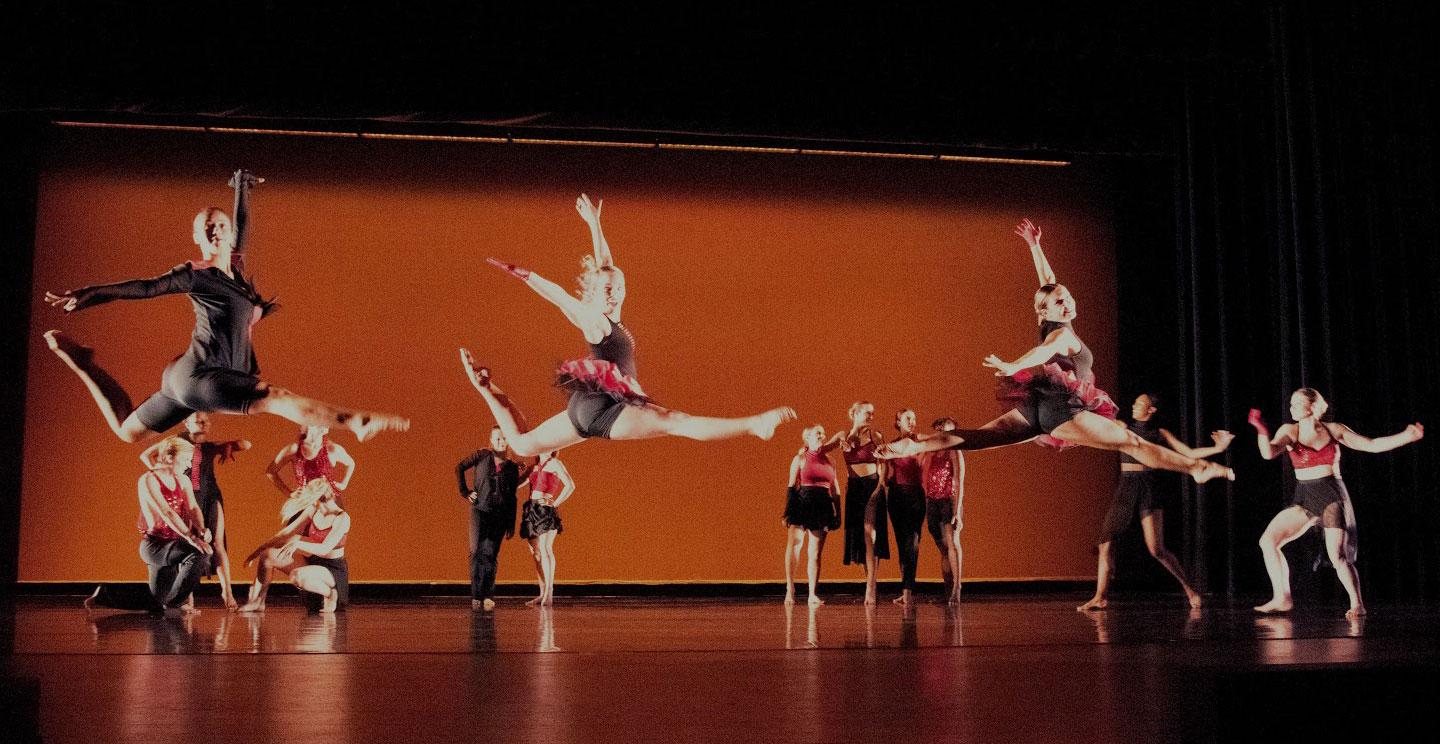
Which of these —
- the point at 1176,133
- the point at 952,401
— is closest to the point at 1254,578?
the point at 952,401

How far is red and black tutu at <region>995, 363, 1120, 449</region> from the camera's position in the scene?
6223 mm

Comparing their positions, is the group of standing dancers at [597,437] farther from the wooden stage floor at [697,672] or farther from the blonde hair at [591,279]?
the wooden stage floor at [697,672]

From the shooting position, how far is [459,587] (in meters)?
11.6

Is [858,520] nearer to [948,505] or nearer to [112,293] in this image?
[948,505]

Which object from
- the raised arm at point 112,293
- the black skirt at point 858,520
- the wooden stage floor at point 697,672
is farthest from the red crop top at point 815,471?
the raised arm at point 112,293

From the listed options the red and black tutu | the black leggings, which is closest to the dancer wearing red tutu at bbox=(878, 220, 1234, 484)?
the red and black tutu

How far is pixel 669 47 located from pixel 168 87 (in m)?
3.66

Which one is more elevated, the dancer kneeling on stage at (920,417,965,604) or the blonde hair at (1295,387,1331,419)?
the blonde hair at (1295,387,1331,419)

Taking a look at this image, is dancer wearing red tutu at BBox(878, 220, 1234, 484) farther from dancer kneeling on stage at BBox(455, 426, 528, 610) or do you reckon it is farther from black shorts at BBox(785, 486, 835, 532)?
dancer kneeling on stage at BBox(455, 426, 528, 610)

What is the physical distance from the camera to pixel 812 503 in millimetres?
10516

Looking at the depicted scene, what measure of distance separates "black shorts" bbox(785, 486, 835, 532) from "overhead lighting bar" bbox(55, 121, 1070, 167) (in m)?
3.05

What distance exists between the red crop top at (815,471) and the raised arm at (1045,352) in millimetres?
4320

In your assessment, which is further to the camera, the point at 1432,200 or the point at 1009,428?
the point at 1432,200

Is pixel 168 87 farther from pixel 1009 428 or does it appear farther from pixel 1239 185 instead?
pixel 1239 185
